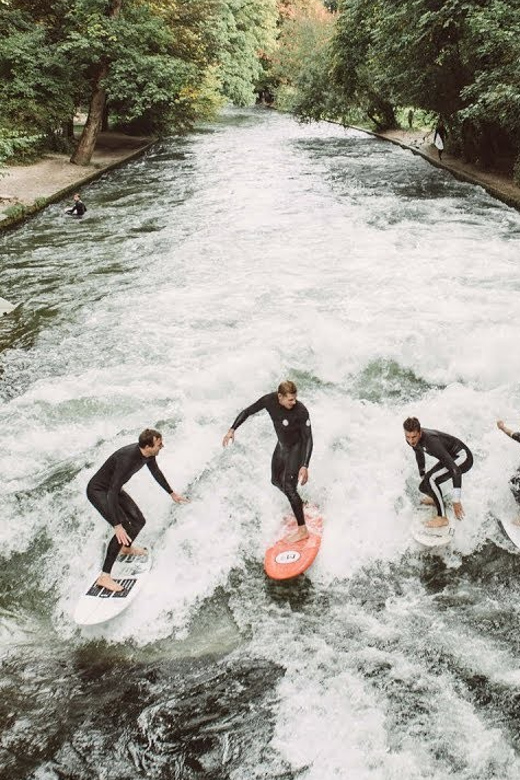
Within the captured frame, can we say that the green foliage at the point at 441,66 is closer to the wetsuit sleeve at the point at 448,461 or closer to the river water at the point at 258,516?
the river water at the point at 258,516

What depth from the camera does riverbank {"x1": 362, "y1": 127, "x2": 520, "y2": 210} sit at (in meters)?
18.7

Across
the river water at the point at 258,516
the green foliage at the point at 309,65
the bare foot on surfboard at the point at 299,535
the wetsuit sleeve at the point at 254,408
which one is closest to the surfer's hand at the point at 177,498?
the river water at the point at 258,516

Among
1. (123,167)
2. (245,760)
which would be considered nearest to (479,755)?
(245,760)

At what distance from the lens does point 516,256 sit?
13.6 meters

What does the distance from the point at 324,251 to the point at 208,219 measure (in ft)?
16.6

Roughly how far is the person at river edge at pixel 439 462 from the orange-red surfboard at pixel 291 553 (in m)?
1.26

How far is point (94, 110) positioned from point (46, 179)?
4.81m

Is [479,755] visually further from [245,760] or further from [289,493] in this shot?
[289,493]

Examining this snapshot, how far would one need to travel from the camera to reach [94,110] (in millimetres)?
25141

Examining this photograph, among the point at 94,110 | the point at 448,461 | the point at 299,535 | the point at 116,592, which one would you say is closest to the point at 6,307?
the point at 116,592

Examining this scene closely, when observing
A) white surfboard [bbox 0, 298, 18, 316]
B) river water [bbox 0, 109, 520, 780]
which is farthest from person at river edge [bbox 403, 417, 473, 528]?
white surfboard [bbox 0, 298, 18, 316]

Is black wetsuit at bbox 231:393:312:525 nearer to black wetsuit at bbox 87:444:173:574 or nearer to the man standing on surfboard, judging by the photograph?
the man standing on surfboard

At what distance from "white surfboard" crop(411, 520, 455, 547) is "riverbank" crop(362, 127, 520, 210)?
14255 mm

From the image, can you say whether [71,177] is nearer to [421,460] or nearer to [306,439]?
[306,439]
